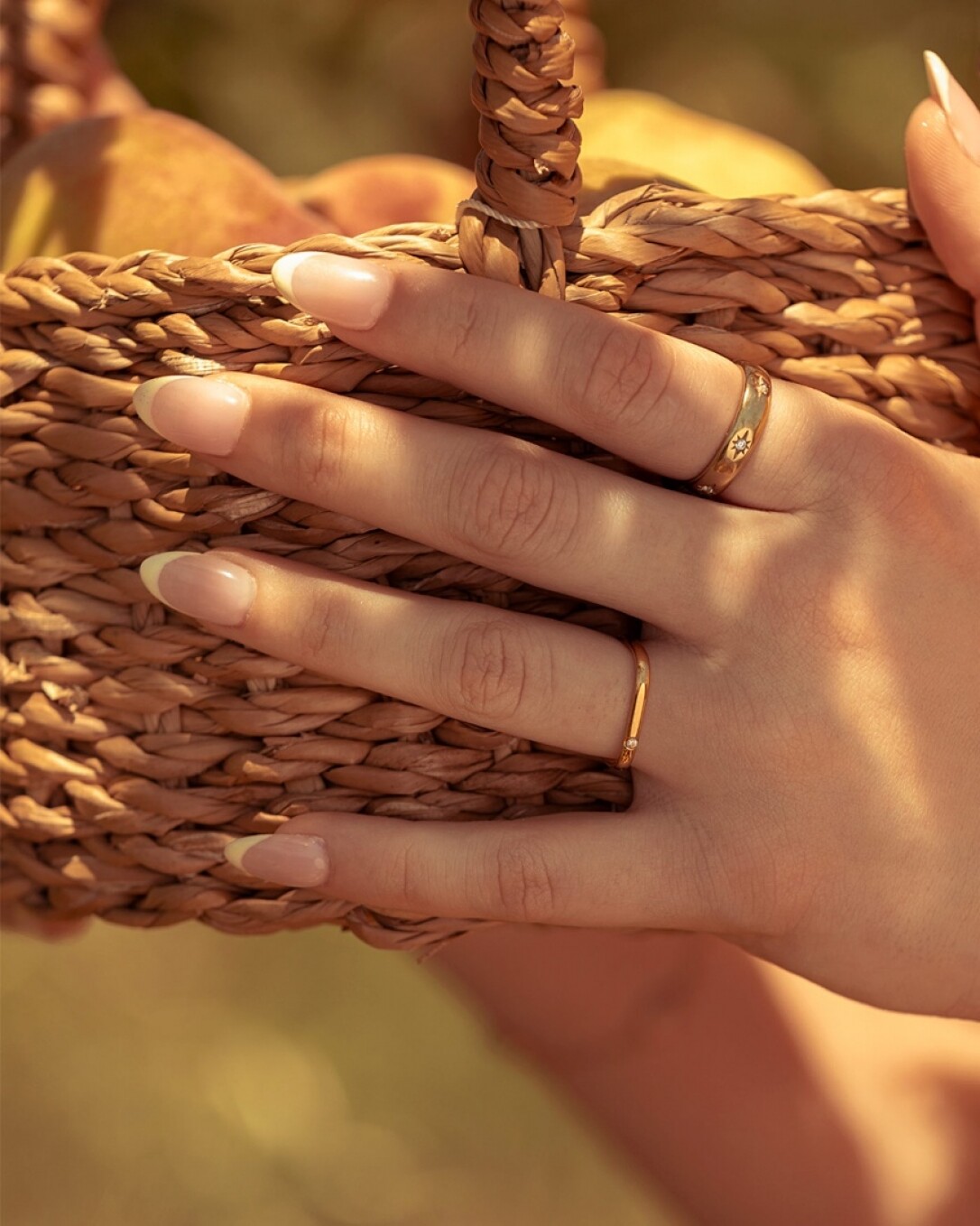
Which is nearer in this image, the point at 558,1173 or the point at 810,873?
the point at 810,873

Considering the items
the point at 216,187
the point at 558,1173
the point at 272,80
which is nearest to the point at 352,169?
the point at 216,187

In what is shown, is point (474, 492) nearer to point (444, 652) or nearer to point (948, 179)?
point (444, 652)

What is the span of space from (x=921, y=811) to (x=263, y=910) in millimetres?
295

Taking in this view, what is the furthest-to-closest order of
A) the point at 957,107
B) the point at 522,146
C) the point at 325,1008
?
1. the point at 325,1008
2. the point at 957,107
3. the point at 522,146

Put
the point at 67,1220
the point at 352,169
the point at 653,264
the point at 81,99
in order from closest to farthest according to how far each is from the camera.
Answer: the point at 653,264
the point at 352,169
the point at 81,99
the point at 67,1220

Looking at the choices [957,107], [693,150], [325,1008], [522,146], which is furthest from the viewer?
[325,1008]

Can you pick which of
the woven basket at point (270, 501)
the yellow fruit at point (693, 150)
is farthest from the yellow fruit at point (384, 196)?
the woven basket at point (270, 501)

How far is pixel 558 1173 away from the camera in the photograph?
4.72 feet

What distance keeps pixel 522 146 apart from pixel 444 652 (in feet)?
0.65

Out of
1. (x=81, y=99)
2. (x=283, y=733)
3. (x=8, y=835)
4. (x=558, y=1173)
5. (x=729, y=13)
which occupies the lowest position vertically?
(x=558, y=1173)

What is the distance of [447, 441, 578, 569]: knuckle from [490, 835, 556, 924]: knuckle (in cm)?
12

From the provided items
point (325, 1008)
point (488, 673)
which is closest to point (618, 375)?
point (488, 673)

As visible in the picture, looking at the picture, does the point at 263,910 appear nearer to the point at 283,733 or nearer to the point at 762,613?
the point at 283,733

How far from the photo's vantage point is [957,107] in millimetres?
541
